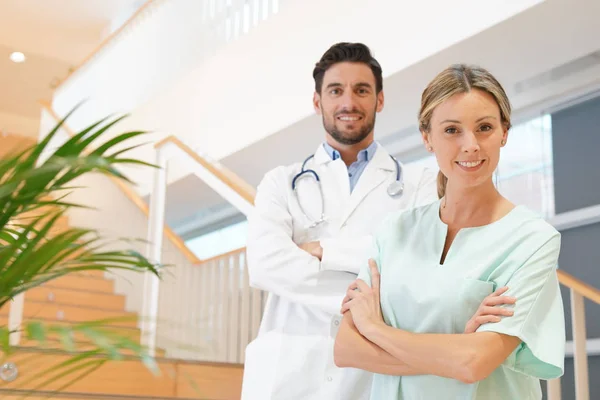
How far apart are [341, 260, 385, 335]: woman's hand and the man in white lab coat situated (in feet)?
1.07

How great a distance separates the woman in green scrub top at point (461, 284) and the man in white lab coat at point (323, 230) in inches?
13.8

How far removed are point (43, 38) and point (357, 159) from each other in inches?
348

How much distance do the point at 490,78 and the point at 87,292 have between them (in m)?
4.67

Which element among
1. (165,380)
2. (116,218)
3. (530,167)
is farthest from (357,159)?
(116,218)

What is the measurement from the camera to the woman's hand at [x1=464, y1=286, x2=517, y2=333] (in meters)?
1.13

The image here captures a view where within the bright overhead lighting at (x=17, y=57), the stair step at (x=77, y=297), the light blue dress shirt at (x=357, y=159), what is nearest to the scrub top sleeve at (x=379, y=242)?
the light blue dress shirt at (x=357, y=159)

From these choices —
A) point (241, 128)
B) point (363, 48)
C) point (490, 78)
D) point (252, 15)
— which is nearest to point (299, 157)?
point (241, 128)

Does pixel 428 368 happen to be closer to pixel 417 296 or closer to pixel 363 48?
pixel 417 296

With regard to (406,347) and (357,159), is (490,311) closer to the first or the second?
(406,347)

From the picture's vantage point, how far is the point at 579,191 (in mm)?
4266

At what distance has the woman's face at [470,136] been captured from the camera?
123 centimetres

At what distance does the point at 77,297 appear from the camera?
538 cm

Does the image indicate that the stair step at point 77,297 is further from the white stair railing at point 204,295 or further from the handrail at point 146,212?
the white stair railing at point 204,295

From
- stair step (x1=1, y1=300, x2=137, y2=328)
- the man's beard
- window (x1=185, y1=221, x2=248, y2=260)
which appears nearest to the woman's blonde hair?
the man's beard
